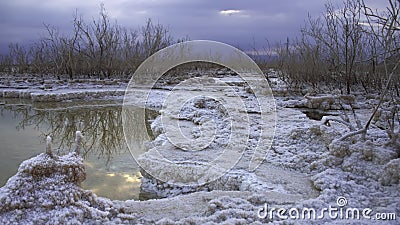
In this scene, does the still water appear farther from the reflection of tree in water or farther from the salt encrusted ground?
the salt encrusted ground

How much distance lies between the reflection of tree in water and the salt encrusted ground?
2597 millimetres

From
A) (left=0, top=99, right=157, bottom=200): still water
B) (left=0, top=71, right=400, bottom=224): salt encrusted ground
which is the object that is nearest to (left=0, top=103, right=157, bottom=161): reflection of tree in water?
(left=0, top=99, right=157, bottom=200): still water

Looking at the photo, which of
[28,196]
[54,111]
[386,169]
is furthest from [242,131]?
[54,111]

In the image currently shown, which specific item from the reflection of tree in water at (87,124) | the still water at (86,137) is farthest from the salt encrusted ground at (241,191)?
the reflection of tree in water at (87,124)

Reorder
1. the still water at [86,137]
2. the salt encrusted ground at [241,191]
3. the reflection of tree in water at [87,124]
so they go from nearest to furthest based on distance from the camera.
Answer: the salt encrusted ground at [241,191], the still water at [86,137], the reflection of tree in water at [87,124]

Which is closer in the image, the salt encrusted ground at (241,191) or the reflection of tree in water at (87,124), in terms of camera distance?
the salt encrusted ground at (241,191)

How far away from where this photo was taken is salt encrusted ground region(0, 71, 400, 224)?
124 inches

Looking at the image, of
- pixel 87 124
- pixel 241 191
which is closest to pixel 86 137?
pixel 87 124

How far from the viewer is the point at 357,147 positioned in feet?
15.6

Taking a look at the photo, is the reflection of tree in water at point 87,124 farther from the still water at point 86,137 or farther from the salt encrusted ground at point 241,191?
the salt encrusted ground at point 241,191

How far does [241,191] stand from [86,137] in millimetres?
4881

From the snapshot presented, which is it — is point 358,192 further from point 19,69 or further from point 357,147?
point 19,69

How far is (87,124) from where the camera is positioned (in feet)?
30.5

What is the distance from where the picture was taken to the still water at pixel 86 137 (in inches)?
202
